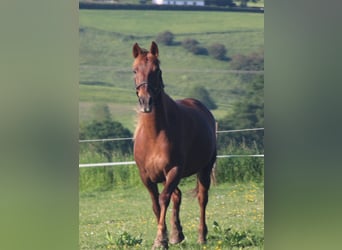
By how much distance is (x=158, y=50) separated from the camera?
10039 millimetres

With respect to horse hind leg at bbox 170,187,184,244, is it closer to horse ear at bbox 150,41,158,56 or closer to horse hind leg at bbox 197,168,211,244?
horse hind leg at bbox 197,168,211,244

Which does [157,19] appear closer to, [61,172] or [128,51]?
[128,51]

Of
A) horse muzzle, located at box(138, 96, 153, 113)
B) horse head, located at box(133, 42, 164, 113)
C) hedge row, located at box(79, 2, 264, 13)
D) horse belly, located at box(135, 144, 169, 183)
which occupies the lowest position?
horse belly, located at box(135, 144, 169, 183)

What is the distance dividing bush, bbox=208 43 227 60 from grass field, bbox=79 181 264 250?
4.32 ft

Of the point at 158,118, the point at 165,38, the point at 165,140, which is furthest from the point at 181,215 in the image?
the point at 165,38

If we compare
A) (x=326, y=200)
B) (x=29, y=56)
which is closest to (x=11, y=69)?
(x=29, y=56)

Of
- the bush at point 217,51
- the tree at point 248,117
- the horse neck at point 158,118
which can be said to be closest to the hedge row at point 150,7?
the bush at point 217,51

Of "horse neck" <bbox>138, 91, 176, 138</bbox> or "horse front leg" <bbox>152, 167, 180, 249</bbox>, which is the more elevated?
"horse neck" <bbox>138, 91, 176, 138</bbox>

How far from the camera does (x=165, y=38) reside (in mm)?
10328

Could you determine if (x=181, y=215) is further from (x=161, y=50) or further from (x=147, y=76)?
(x=161, y=50)

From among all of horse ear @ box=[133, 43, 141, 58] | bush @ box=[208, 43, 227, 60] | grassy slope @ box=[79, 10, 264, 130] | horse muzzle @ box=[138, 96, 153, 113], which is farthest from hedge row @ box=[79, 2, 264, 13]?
horse muzzle @ box=[138, 96, 153, 113]

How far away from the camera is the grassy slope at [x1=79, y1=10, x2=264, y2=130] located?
1020 centimetres

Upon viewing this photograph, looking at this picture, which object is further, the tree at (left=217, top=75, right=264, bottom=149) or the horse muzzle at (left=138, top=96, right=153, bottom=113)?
the tree at (left=217, top=75, right=264, bottom=149)

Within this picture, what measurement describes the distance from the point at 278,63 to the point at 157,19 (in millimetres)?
1290
